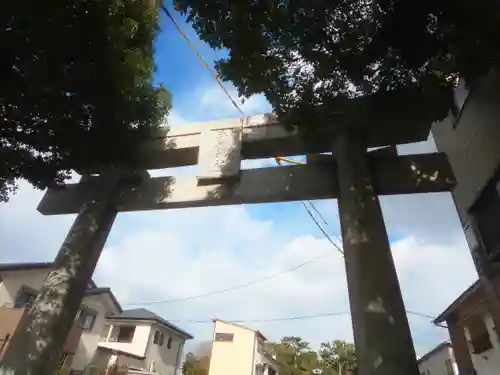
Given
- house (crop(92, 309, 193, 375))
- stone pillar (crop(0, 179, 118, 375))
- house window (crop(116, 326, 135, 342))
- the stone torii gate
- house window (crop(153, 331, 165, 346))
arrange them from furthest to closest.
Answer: house window (crop(153, 331, 165, 346)) → house window (crop(116, 326, 135, 342)) → house (crop(92, 309, 193, 375)) → stone pillar (crop(0, 179, 118, 375)) → the stone torii gate

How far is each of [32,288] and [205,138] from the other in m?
13.7

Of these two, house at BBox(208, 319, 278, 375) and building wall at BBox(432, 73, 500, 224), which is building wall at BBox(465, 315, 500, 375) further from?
house at BBox(208, 319, 278, 375)

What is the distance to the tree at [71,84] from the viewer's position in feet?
12.1

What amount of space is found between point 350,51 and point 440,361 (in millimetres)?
Answer: 18075

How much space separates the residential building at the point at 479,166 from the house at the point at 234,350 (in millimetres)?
19103

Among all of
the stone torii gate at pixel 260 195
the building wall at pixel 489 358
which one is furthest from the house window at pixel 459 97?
the building wall at pixel 489 358

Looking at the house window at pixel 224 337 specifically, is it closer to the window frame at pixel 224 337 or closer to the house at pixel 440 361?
the window frame at pixel 224 337

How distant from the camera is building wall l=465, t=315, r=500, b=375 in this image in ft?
27.3

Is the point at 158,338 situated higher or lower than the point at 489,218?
higher

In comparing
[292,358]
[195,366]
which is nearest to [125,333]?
[195,366]

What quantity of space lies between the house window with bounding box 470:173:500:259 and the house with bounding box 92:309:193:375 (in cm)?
1833

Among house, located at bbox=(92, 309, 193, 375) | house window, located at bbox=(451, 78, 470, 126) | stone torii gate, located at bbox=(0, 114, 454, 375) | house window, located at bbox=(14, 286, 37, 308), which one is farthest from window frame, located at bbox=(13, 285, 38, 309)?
house window, located at bbox=(451, 78, 470, 126)

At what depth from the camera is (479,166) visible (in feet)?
15.1

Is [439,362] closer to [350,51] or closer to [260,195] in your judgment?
[260,195]
